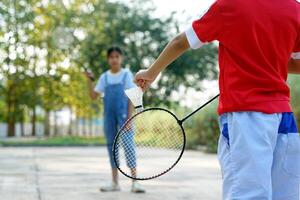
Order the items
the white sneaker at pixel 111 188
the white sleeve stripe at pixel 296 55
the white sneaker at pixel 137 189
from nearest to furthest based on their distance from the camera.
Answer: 1. the white sleeve stripe at pixel 296 55
2. the white sneaker at pixel 137 189
3. the white sneaker at pixel 111 188

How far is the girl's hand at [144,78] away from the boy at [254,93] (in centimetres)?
15

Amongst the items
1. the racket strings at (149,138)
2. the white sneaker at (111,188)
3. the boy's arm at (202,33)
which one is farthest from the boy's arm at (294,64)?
the white sneaker at (111,188)

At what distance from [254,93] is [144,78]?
53 cm

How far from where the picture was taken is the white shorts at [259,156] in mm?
2602

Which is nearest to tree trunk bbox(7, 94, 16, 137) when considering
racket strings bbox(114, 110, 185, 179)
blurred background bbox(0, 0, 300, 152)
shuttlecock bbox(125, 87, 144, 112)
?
blurred background bbox(0, 0, 300, 152)

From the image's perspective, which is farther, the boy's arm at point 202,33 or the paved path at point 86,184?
the paved path at point 86,184

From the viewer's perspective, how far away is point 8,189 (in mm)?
7230

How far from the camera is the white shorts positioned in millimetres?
2602

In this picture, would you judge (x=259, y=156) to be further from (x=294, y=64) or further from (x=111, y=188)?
(x=111, y=188)

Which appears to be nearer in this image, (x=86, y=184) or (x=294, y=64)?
(x=294, y=64)

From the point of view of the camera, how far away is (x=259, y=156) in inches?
103

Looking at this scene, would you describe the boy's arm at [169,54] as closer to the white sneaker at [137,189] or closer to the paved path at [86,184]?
the paved path at [86,184]

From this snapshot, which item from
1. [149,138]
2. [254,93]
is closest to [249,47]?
[254,93]

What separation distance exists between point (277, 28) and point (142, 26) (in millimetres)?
25166
